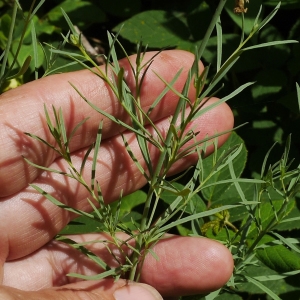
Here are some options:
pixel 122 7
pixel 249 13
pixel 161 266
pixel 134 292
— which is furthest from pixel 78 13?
pixel 134 292

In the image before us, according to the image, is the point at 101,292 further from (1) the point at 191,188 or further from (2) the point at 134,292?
(1) the point at 191,188

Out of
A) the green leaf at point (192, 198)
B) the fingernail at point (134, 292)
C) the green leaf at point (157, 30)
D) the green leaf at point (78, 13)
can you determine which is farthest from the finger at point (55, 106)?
the green leaf at point (78, 13)

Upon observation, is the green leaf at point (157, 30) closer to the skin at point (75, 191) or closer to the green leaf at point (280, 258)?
the skin at point (75, 191)

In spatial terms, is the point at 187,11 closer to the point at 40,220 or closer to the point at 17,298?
the point at 40,220

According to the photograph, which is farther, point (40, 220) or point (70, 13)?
point (70, 13)

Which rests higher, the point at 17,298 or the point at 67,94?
the point at 67,94

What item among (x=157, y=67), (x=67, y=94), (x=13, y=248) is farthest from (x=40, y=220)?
(x=157, y=67)
